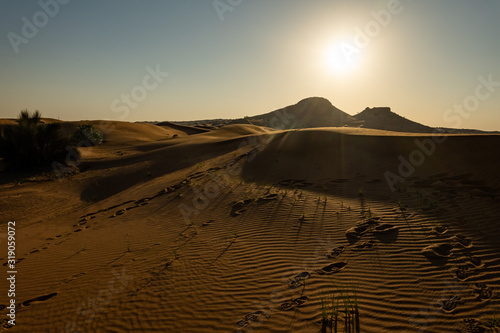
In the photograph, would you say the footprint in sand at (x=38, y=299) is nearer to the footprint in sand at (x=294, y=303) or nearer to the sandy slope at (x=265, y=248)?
the sandy slope at (x=265, y=248)

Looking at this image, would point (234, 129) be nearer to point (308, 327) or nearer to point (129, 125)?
point (129, 125)

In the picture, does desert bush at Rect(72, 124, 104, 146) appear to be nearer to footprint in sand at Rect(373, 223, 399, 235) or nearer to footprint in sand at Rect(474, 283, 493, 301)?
footprint in sand at Rect(373, 223, 399, 235)

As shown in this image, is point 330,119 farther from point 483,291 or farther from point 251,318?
point 251,318

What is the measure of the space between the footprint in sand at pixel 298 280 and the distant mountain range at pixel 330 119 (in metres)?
54.1

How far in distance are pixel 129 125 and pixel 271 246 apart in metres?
35.2

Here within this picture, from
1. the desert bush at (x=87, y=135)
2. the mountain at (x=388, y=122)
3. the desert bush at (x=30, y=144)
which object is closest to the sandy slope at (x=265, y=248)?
the desert bush at (x=30, y=144)

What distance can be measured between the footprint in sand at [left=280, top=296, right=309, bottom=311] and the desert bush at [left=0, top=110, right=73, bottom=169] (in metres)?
14.8

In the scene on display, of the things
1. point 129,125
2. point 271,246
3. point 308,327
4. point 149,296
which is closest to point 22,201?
point 149,296

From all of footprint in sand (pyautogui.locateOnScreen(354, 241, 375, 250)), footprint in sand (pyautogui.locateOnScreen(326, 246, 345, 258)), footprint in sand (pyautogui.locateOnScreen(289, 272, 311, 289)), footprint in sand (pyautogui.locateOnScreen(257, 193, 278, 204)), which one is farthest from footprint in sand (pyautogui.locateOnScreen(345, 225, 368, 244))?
→ footprint in sand (pyautogui.locateOnScreen(257, 193, 278, 204))

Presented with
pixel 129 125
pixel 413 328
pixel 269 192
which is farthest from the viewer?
pixel 129 125

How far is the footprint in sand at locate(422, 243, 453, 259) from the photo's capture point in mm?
4336

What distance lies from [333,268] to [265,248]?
132cm

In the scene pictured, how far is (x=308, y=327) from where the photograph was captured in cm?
307

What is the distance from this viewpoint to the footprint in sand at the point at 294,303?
342 cm
